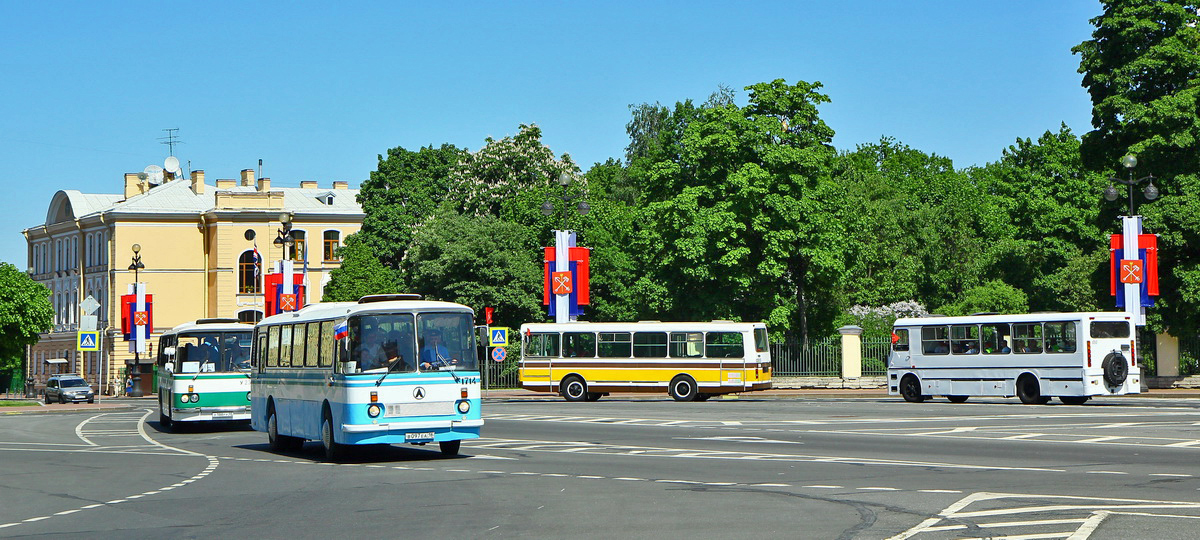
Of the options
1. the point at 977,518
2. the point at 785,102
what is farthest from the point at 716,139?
the point at 977,518

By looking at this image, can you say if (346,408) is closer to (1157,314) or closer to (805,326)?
(1157,314)

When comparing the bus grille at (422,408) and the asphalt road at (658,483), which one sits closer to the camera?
the asphalt road at (658,483)

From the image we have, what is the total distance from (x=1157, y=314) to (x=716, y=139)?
706 inches

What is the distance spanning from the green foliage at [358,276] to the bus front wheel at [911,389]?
43862 millimetres

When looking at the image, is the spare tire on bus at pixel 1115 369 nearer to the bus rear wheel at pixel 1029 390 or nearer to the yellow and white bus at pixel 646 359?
the bus rear wheel at pixel 1029 390

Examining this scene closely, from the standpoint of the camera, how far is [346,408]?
19.6 m

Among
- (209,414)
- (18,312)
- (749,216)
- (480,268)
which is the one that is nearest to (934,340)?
(749,216)

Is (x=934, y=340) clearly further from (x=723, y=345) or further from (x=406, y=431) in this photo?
(x=406, y=431)

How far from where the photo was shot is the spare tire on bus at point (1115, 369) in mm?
34562

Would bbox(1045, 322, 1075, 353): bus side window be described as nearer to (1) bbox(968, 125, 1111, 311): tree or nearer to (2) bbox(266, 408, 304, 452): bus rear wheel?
(1) bbox(968, 125, 1111, 311): tree

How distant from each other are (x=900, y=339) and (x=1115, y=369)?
6655 millimetres

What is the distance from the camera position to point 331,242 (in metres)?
97.8

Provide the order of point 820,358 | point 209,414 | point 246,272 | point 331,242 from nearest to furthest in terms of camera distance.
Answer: point 209,414 < point 820,358 < point 246,272 < point 331,242

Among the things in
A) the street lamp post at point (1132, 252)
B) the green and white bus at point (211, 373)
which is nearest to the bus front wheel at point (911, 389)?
the street lamp post at point (1132, 252)
